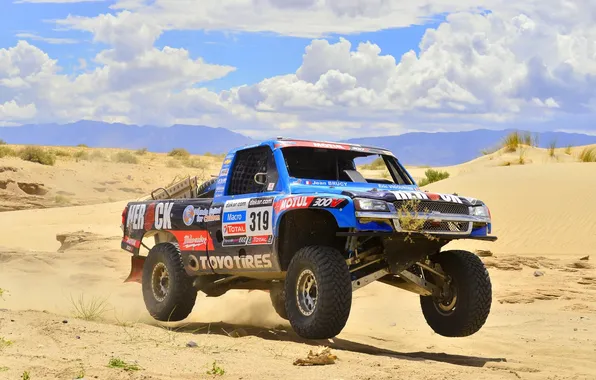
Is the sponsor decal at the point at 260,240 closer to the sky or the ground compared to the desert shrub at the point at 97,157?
closer to the ground

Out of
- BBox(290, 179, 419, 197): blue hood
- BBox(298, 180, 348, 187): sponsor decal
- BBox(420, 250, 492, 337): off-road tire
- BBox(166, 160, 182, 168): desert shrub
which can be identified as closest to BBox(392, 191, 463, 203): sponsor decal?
BBox(290, 179, 419, 197): blue hood

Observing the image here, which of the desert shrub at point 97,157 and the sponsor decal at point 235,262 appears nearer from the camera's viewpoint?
the sponsor decal at point 235,262

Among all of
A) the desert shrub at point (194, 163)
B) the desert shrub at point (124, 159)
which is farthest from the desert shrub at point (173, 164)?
the desert shrub at point (124, 159)

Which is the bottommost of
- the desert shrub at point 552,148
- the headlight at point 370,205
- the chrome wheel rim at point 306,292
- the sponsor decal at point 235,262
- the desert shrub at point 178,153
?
the chrome wheel rim at point 306,292

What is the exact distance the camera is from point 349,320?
38.4ft

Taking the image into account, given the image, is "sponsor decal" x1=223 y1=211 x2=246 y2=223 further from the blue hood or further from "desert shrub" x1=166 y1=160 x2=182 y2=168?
"desert shrub" x1=166 y1=160 x2=182 y2=168

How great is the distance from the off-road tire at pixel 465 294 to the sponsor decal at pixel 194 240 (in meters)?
2.51

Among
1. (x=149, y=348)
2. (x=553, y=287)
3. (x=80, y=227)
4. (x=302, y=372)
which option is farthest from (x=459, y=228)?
(x=80, y=227)

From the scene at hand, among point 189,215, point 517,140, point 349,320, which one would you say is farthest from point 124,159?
point 189,215

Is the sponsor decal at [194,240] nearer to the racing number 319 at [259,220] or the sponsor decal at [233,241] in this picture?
the sponsor decal at [233,241]

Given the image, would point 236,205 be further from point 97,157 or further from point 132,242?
point 97,157

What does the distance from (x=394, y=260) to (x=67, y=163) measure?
3644cm

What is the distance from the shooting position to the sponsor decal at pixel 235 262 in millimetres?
9095

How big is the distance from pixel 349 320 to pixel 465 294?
294cm
